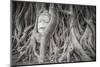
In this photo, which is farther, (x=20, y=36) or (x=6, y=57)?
(x=20, y=36)

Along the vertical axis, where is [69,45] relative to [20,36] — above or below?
below

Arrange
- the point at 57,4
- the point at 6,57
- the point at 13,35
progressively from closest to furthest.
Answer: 1. the point at 6,57
2. the point at 13,35
3. the point at 57,4

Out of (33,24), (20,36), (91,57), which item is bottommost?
(91,57)

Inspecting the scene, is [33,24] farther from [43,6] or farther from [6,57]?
[6,57]

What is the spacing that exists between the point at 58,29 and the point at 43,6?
45 cm

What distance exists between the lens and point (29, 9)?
2.21 m

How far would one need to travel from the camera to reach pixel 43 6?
88.7 inches

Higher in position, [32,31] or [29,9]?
[29,9]

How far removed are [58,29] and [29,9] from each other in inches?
22.6

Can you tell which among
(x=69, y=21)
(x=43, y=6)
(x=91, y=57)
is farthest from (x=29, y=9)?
(x=91, y=57)

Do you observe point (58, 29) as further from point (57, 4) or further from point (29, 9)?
point (29, 9)

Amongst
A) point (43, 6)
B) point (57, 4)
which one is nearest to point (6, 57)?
point (43, 6)

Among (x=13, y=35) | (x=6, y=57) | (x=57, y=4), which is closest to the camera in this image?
(x=6, y=57)

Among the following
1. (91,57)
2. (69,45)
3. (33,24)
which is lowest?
(91,57)
